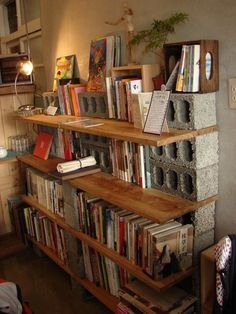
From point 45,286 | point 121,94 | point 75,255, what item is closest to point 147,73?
point 121,94

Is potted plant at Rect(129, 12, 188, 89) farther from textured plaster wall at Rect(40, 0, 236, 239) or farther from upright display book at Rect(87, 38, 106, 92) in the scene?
upright display book at Rect(87, 38, 106, 92)

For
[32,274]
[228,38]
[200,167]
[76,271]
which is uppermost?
[228,38]

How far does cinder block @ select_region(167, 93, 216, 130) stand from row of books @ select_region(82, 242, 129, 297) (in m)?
0.92

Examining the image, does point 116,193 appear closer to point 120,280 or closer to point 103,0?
point 120,280

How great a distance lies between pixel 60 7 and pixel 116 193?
5.46 ft

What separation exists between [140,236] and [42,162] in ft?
3.84

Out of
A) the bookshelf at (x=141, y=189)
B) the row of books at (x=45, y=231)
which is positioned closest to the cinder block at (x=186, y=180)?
the bookshelf at (x=141, y=189)

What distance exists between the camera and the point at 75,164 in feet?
7.05

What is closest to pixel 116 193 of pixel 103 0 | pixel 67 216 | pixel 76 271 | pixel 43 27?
pixel 67 216

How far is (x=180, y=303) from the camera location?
161 centimetres

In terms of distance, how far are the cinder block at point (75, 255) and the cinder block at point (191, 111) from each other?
1084 millimetres

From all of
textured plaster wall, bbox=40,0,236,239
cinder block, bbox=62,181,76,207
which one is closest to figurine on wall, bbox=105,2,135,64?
textured plaster wall, bbox=40,0,236,239

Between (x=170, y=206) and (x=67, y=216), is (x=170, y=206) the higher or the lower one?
the higher one

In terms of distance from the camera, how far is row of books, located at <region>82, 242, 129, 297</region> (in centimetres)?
195
